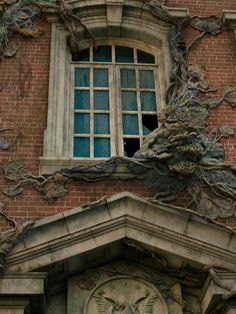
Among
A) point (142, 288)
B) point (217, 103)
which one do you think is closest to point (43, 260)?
point (142, 288)

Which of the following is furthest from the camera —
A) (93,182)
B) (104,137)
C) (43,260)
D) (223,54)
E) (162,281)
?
(223,54)

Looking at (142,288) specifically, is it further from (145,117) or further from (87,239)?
(145,117)

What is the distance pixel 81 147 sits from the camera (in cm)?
897

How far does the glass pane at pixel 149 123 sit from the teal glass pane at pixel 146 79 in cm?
68

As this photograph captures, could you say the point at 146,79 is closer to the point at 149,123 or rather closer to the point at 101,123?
the point at 149,123

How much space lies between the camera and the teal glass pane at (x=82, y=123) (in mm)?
9148

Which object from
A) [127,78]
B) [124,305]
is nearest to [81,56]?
[127,78]

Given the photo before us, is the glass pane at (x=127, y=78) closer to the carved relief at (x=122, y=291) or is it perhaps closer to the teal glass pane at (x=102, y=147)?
the teal glass pane at (x=102, y=147)

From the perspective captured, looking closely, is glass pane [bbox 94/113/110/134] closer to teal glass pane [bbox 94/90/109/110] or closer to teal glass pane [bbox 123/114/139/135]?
teal glass pane [bbox 94/90/109/110]

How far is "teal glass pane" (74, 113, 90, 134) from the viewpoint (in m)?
9.15

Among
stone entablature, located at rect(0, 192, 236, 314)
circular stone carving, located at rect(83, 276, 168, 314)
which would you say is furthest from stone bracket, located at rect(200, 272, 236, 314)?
circular stone carving, located at rect(83, 276, 168, 314)

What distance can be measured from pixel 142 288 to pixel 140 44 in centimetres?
472

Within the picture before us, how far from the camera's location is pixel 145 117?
9.45 meters

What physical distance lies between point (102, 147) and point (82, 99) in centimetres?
105
